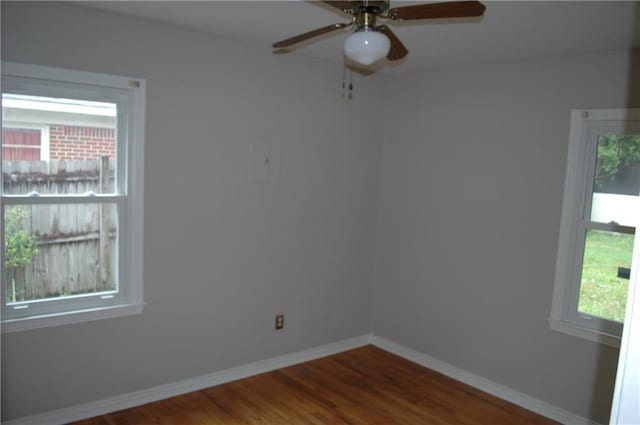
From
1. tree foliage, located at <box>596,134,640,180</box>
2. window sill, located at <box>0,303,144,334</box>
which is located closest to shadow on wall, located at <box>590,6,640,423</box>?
tree foliage, located at <box>596,134,640,180</box>

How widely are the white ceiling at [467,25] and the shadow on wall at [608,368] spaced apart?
156 mm

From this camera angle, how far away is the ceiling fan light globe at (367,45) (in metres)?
1.72

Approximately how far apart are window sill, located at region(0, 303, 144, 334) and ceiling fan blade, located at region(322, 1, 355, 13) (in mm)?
2275

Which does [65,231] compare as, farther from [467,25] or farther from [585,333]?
[585,333]

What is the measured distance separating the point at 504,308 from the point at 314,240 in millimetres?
1544

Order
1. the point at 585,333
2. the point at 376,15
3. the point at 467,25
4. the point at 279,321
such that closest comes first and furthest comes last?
the point at 376,15
the point at 467,25
the point at 585,333
the point at 279,321

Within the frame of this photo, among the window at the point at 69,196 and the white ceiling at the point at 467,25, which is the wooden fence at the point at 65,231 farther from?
the white ceiling at the point at 467,25

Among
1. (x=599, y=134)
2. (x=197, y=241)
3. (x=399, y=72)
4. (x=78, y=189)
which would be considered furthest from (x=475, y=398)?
(x=78, y=189)

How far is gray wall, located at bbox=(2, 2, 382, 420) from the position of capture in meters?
2.84

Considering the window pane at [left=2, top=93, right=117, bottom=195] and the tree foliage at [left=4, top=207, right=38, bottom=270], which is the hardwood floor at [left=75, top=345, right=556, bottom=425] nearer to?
the tree foliage at [left=4, top=207, right=38, bottom=270]

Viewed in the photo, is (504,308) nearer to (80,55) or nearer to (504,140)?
(504,140)

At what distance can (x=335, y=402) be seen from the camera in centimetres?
344

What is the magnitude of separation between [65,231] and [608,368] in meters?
3.45

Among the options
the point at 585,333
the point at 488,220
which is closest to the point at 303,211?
the point at 488,220
